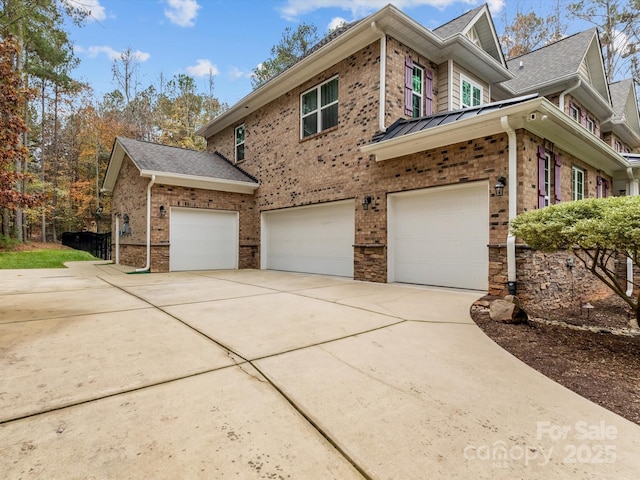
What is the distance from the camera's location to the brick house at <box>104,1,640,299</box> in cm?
578

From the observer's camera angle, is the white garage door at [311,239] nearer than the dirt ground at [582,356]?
No

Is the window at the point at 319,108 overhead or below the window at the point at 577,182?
overhead

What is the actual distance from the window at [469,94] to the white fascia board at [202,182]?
705 centimetres

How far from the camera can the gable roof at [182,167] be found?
9.64m

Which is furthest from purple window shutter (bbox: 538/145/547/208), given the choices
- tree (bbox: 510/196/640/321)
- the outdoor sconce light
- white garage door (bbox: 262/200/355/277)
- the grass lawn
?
the grass lawn

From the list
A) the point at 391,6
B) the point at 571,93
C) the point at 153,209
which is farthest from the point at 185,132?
the point at 571,93

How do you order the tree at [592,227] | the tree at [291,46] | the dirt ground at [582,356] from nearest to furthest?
the dirt ground at [582,356] → the tree at [592,227] → the tree at [291,46]

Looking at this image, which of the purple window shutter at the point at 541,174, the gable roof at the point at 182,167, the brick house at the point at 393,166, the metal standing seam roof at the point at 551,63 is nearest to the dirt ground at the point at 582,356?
the brick house at the point at 393,166

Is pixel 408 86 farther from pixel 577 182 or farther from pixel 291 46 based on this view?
pixel 291 46

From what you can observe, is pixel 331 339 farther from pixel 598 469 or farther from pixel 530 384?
pixel 598 469

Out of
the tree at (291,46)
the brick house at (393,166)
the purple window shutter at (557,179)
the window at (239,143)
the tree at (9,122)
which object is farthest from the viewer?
the tree at (291,46)

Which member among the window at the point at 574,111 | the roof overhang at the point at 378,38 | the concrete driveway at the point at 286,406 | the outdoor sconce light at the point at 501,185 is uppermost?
the roof overhang at the point at 378,38

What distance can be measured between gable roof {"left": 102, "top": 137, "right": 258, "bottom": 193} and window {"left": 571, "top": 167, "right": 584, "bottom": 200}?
9175mm

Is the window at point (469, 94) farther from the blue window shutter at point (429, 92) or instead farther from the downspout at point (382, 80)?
the downspout at point (382, 80)
